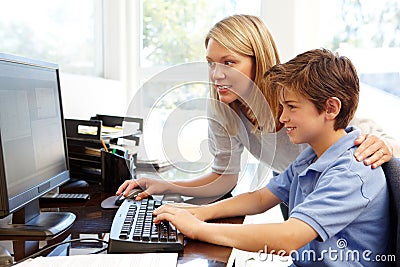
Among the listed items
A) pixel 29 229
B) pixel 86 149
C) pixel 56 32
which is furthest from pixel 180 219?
pixel 56 32

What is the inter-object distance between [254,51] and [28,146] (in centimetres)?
71

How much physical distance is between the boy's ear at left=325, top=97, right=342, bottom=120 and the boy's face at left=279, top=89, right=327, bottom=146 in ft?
0.05

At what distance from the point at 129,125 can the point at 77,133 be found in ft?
1.23

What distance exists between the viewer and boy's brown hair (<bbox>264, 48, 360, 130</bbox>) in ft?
3.77

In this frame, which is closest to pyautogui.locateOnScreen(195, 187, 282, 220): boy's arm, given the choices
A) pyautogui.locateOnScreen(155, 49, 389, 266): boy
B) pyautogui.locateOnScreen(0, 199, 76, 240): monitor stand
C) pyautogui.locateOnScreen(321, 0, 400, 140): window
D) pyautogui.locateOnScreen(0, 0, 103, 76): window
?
pyautogui.locateOnScreen(155, 49, 389, 266): boy

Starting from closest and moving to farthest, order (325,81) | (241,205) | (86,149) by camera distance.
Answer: (325,81) < (241,205) < (86,149)

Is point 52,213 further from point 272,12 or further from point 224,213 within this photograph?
point 272,12

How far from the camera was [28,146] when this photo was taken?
1089mm

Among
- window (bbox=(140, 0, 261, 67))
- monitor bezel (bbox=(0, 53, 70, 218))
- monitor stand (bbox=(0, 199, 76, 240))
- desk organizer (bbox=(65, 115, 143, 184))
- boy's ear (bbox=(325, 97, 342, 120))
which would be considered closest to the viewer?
monitor bezel (bbox=(0, 53, 70, 218))

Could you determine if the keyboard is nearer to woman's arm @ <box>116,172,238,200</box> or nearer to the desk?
the desk

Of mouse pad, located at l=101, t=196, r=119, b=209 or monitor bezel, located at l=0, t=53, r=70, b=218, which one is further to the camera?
mouse pad, located at l=101, t=196, r=119, b=209

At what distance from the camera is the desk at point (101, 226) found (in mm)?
900

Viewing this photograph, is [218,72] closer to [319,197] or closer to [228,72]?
[228,72]

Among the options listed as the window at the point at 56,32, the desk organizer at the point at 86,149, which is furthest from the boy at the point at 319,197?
the window at the point at 56,32
